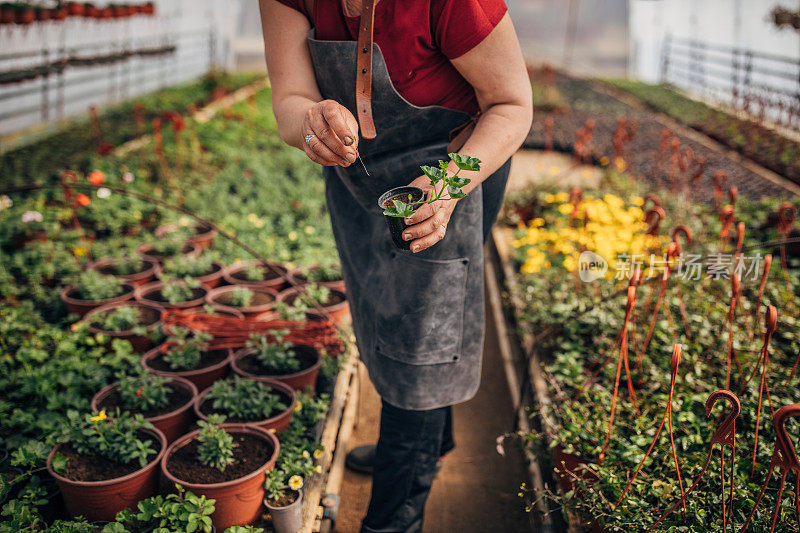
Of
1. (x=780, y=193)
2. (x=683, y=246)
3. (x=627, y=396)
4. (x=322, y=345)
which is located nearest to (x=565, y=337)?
(x=627, y=396)

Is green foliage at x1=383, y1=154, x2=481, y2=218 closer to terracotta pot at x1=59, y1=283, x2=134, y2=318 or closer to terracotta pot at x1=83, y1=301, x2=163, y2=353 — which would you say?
terracotta pot at x1=83, y1=301, x2=163, y2=353

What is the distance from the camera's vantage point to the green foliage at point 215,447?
1.54 metres

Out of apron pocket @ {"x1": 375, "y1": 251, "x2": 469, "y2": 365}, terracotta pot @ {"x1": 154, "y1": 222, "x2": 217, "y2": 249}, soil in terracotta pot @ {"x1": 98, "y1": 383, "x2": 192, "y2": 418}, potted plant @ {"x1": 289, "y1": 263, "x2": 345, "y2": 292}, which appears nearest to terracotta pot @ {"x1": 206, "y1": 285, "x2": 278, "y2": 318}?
potted plant @ {"x1": 289, "y1": 263, "x2": 345, "y2": 292}

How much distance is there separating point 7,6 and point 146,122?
1.41 metres

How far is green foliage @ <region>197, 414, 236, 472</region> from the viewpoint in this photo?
1539 millimetres

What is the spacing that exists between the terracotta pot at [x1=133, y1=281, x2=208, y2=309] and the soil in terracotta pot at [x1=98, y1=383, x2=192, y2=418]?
57 cm

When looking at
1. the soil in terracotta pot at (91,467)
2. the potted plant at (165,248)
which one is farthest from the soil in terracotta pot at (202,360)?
the potted plant at (165,248)

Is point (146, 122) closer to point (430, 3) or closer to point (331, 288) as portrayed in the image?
point (331, 288)

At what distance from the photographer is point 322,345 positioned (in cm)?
216

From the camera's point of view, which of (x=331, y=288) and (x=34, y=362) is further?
(x=331, y=288)

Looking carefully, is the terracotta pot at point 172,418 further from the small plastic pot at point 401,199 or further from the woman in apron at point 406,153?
the small plastic pot at point 401,199

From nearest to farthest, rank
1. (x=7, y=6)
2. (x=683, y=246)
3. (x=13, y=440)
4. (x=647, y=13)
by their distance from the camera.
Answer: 1. (x=13, y=440)
2. (x=683, y=246)
3. (x=7, y=6)
4. (x=647, y=13)

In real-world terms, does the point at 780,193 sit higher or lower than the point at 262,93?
lower

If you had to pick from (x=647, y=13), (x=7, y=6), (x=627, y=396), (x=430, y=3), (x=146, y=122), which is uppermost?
(x=647, y=13)
